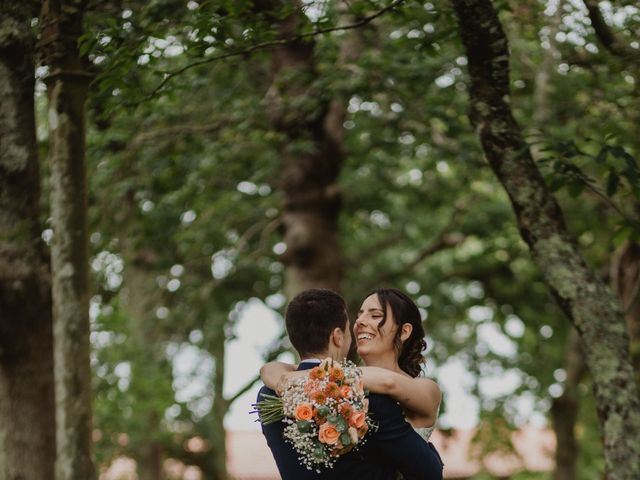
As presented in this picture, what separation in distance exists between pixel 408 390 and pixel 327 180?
8889 mm

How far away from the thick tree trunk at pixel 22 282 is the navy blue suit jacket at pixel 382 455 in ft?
11.3

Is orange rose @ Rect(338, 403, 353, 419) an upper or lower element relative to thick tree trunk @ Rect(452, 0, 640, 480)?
upper

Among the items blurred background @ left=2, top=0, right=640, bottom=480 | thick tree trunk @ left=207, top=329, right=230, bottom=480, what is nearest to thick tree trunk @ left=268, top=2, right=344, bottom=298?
blurred background @ left=2, top=0, right=640, bottom=480

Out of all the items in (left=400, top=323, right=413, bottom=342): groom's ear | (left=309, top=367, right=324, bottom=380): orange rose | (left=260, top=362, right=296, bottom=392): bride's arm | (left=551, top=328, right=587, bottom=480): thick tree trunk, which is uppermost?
(left=309, top=367, right=324, bottom=380): orange rose

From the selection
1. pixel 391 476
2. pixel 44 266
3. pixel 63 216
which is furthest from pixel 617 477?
pixel 44 266

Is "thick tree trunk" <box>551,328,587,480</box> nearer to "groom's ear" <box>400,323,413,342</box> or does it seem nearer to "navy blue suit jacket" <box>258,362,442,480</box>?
"groom's ear" <box>400,323,413,342</box>

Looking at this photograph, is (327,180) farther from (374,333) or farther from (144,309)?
Result: (374,333)

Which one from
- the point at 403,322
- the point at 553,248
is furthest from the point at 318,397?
the point at 553,248

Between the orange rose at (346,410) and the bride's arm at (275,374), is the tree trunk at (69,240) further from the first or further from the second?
the orange rose at (346,410)

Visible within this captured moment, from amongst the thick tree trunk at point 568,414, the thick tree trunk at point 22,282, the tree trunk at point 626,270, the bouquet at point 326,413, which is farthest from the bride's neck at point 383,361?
the thick tree trunk at point 568,414

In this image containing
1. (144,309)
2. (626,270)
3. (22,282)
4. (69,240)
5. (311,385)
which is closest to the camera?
(311,385)

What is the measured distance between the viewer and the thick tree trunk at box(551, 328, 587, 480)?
15.3 metres

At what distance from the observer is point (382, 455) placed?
12.8ft

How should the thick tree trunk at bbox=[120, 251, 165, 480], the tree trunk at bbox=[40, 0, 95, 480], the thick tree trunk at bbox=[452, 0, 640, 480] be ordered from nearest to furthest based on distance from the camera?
the thick tree trunk at bbox=[452, 0, 640, 480] < the tree trunk at bbox=[40, 0, 95, 480] < the thick tree trunk at bbox=[120, 251, 165, 480]
